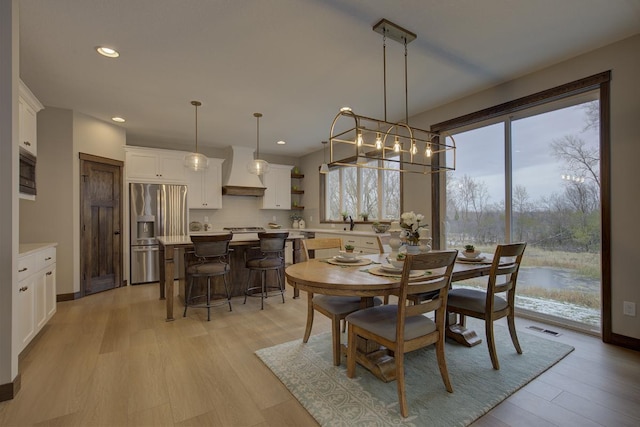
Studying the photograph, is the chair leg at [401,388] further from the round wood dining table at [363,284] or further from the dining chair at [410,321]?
the round wood dining table at [363,284]

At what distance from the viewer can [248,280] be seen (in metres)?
4.19

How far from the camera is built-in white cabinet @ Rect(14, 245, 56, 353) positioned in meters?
2.33

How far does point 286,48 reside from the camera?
8.88ft

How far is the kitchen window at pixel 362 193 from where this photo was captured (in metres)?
5.23

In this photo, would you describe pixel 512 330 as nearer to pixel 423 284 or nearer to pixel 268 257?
pixel 423 284

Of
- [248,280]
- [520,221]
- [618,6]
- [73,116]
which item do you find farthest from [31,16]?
[520,221]

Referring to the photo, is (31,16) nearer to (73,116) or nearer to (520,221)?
(73,116)

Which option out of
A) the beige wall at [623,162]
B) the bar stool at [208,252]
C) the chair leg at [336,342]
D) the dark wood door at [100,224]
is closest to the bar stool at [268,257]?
the bar stool at [208,252]

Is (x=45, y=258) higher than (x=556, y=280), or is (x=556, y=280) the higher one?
(x=45, y=258)

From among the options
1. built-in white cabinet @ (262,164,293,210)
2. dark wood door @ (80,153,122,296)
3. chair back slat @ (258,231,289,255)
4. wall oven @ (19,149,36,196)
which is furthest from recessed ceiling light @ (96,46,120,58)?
built-in white cabinet @ (262,164,293,210)

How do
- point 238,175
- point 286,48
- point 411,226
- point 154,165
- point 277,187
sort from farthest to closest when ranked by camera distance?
point 277,187 < point 238,175 < point 154,165 < point 286,48 < point 411,226

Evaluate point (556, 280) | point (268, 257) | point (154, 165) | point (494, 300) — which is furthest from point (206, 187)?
point (556, 280)

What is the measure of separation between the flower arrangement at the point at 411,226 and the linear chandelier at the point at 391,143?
438 millimetres

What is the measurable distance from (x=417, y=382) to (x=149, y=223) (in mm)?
4860
